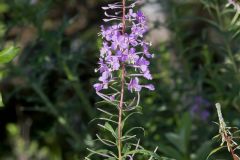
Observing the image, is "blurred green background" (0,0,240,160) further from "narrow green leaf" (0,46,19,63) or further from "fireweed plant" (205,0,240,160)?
"narrow green leaf" (0,46,19,63)

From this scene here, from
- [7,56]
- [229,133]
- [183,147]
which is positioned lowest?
[183,147]

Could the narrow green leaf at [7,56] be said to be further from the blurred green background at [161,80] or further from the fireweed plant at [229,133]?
the blurred green background at [161,80]

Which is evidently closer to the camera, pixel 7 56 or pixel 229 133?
pixel 229 133

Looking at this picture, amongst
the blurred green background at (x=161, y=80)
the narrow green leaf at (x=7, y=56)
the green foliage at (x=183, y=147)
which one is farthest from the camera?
the blurred green background at (x=161, y=80)

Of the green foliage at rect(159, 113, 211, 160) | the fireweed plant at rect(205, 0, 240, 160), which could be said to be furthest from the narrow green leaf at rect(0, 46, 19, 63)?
the green foliage at rect(159, 113, 211, 160)

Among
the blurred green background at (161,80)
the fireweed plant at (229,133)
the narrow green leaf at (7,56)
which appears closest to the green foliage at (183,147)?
the blurred green background at (161,80)

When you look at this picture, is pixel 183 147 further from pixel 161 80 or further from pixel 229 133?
pixel 161 80

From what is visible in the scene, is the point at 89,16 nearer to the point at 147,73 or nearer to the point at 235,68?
the point at 235,68

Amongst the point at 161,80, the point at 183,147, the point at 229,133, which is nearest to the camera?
the point at 229,133

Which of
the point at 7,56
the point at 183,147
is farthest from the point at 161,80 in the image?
the point at 7,56

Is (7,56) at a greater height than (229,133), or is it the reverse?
(7,56)

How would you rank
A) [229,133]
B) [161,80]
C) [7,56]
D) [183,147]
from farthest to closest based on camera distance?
[161,80]
[183,147]
[7,56]
[229,133]

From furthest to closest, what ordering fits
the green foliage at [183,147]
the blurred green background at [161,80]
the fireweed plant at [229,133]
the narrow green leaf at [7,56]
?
1. the blurred green background at [161,80]
2. the green foliage at [183,147]
3. the narrow green leaf at [7,56]
4. the fireweed plant at [229,133]
